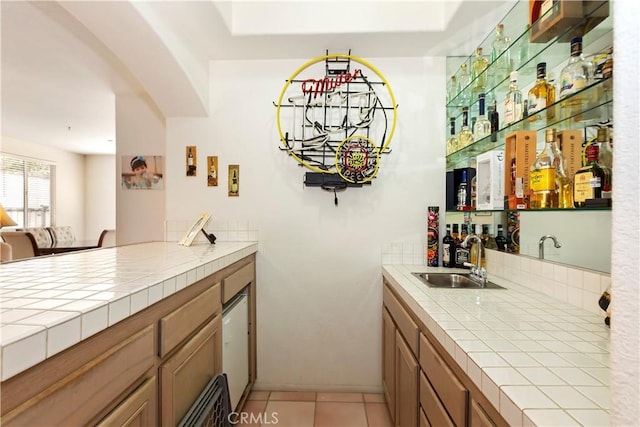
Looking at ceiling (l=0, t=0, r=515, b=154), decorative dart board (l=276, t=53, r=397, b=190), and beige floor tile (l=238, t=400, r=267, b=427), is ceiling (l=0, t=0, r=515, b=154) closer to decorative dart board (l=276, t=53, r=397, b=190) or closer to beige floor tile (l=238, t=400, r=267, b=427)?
decorative dart board (l=276, t=53, r=397, b=190)

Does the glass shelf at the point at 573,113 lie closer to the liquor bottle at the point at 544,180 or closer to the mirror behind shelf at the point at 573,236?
the liquor bottle at the point at 544,180

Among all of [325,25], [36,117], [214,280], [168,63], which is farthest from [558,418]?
[36,117]

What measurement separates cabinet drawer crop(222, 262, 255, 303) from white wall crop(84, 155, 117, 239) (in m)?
6.19

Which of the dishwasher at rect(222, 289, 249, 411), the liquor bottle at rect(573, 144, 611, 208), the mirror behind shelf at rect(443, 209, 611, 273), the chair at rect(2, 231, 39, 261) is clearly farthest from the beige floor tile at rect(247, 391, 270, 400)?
the chair at rect(2, 231, 39, 261)

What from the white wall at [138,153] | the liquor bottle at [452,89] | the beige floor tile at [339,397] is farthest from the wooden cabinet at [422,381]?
the white wall at [138,153]

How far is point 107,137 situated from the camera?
521cm

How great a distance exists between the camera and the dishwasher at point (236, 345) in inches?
64.6

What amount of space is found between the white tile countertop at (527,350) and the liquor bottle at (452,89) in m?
1.36

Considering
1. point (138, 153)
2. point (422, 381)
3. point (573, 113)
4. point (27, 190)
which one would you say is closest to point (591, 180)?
point (573, 113)

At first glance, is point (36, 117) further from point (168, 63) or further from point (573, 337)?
point (573, 337)

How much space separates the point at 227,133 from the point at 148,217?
54.6 inches

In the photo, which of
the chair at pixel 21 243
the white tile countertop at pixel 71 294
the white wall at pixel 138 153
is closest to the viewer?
the white tile countertop at pixel 71 294

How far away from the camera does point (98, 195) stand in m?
6.89

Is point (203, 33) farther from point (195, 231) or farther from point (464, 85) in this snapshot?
point (464, 85)
